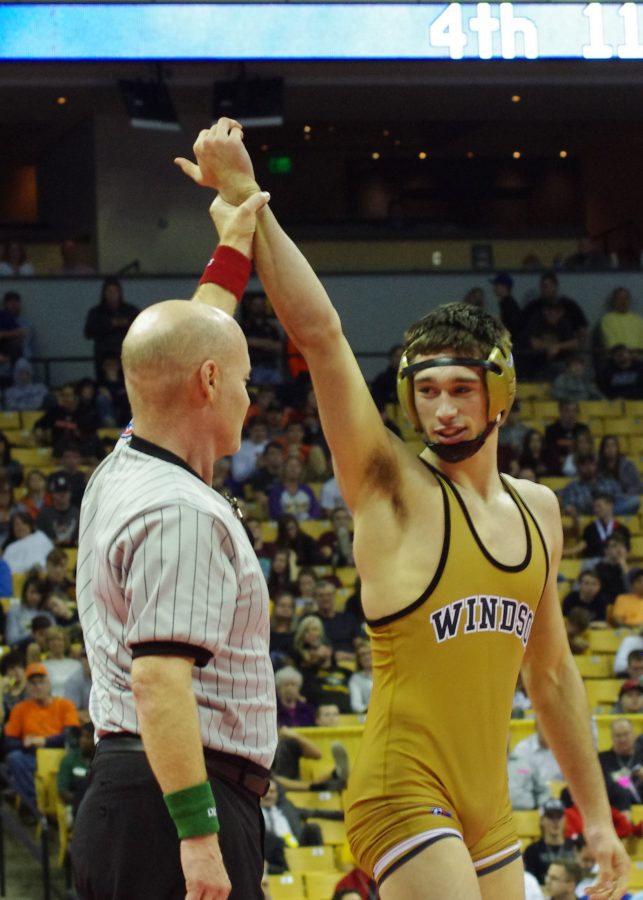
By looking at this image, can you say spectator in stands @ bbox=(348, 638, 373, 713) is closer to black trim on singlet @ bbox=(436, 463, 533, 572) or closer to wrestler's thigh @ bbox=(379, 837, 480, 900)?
black trim on singlet @ bbox=(436, 463, 533, 572)

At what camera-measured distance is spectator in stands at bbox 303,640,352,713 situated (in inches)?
411

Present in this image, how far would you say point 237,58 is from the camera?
14.7 m

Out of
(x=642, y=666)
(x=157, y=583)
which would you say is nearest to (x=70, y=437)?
(x=642, y=666)

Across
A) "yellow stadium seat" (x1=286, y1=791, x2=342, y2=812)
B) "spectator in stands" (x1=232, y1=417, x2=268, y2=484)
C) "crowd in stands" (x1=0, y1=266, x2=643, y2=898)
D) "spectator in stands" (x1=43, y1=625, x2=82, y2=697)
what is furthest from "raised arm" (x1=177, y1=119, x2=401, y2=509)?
"spectator in stands" (x1=232, y1=417, x2=268, y2=484)

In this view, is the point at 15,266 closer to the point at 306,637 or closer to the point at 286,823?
the point at 306,637

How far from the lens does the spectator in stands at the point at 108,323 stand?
15.5 m

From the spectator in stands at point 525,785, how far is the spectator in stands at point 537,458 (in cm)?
525

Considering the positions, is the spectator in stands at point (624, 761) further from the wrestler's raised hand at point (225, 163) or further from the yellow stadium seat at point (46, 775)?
the wrestler's raised hand at point (225, 163)

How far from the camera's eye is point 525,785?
9.66 meters

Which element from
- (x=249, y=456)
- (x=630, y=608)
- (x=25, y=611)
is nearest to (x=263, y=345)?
(x=249, y=456)

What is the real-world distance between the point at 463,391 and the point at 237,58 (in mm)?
11491

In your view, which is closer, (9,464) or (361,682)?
(361,682)

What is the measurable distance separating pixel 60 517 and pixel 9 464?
1.60 meters

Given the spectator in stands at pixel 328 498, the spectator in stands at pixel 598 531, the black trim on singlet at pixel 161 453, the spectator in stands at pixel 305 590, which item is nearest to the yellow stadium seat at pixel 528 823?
the spectator in stands at pixel 305 590
